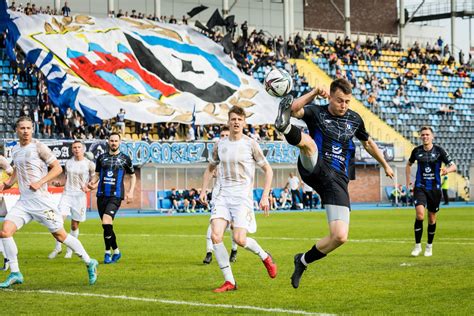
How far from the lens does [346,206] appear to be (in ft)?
39.3

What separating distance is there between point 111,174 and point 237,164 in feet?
17.3

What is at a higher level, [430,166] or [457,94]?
[457,94]

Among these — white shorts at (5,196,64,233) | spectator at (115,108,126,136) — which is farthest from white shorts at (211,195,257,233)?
spectator at (115,108,126,136)

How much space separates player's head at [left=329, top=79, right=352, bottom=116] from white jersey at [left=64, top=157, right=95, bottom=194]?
9.75m

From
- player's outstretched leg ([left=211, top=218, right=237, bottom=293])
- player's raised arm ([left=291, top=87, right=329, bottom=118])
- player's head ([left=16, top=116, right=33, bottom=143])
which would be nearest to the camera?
player's raised arm ([left=291, top=87, right=329, bottom=118])

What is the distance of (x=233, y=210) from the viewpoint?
46.5ft

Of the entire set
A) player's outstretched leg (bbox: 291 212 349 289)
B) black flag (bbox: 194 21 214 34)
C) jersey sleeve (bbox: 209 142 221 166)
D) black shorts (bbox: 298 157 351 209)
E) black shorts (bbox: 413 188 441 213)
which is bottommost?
black shorts (bbox: 413 188 441 213)

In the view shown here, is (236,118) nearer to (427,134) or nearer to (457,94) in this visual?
(427,134)

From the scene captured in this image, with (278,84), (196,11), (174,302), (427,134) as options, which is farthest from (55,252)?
(196,11)

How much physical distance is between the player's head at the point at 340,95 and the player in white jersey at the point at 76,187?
31.1 ft

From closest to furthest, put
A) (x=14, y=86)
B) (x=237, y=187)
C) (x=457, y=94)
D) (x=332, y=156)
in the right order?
(x=332, y=156)
(x=237, y=187)
(x=14, y=86)
(x=457, y=94)

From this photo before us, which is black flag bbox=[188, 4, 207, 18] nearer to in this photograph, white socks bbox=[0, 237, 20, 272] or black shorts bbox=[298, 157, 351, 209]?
white socks bbox=[0, 237, 20, 272]

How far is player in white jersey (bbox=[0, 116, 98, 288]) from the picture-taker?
45.7 feet

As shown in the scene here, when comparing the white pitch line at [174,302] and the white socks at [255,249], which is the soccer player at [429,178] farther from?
the white pitch line at [174,302]
